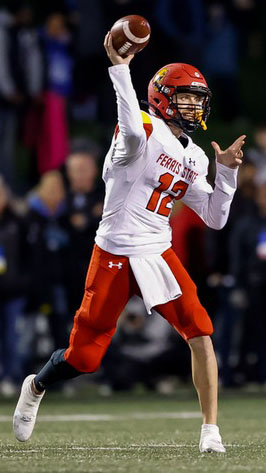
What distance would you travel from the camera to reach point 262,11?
15.8 metres

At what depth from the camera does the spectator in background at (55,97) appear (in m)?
12.4

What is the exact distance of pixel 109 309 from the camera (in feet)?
20.4

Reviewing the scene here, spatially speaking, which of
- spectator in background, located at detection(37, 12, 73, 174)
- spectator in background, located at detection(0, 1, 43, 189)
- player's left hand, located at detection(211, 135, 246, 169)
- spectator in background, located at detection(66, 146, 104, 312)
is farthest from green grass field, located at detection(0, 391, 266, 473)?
spectator in background, located at detection(37, 12, 73, 174)

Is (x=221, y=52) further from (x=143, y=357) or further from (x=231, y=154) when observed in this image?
(x=231, y=154)

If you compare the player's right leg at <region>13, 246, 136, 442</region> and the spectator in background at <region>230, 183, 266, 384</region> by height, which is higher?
the player's right leg at <region>13, 246, 136, 442</region>

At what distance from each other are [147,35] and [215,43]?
317 inches

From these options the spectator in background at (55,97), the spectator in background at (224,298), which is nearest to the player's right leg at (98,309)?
the spectator in background at (224,298)

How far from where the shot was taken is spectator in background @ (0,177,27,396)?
34.2 ft

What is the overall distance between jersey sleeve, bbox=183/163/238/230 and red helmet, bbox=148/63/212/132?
26cm

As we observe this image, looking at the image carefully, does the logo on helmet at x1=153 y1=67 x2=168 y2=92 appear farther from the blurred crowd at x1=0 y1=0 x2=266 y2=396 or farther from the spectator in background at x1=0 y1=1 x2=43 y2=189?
the spectator in background at x1=0 y1=1 x2=43 y2=189

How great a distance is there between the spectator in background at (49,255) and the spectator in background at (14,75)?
1401 mm

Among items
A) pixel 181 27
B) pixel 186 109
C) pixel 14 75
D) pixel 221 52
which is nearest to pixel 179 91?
pixel 186 109

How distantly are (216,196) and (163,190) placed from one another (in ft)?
0.98

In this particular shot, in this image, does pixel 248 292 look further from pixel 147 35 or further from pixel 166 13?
pixel 147 35
